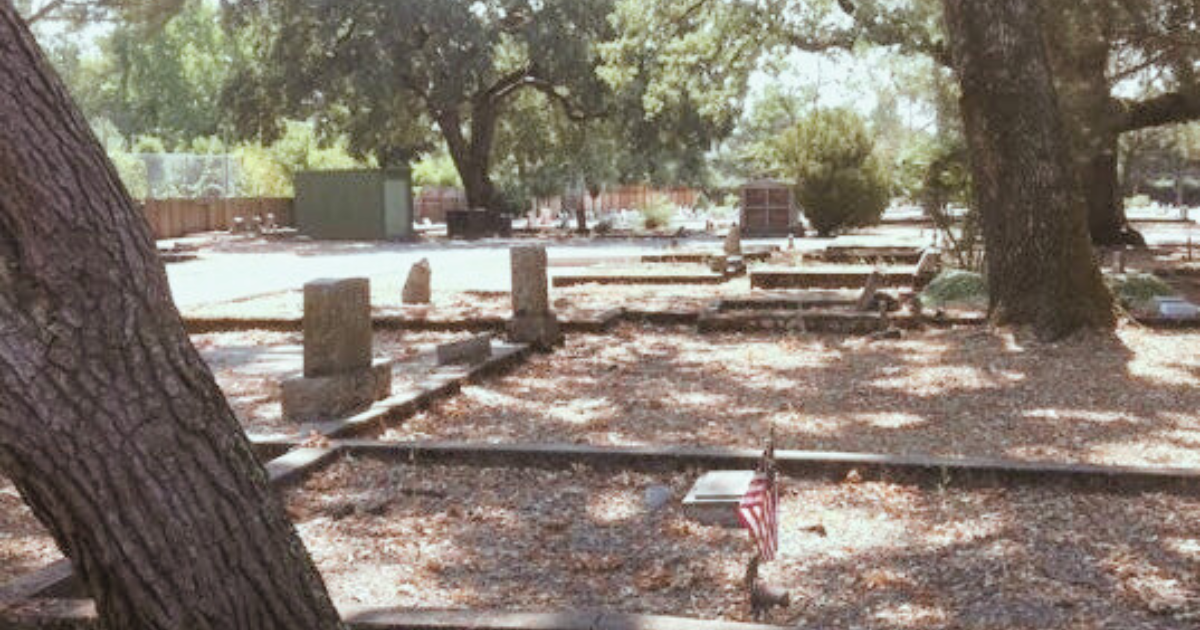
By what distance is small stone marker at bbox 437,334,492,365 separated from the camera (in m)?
9.54

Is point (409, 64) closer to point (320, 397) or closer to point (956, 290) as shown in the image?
point (956, 290)

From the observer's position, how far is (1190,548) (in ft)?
15.8

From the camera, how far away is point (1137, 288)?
13219mm

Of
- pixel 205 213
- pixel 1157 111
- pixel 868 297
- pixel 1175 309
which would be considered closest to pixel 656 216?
pixel 205 213

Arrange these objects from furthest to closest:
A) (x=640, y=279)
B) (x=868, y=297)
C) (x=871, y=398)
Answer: (x=640, y=279) → (x=868, y=297) → (x=871, y=398)

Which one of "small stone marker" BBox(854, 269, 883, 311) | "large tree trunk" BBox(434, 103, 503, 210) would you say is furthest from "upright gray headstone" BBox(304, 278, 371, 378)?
"large tree trunk" BBox(434, 103, 503, 210)

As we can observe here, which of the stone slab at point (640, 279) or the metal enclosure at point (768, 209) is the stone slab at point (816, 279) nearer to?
the stone slab at point (640, 279)

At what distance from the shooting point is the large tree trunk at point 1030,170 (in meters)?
10.5

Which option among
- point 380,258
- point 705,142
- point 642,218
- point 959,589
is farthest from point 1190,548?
point 642,218

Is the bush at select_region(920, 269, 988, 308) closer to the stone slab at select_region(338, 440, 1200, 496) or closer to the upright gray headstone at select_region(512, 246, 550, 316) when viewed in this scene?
the upright gray headstone at select_region(512, 246, 550, 316)

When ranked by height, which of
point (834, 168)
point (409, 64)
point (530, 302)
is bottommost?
point (530, 302)

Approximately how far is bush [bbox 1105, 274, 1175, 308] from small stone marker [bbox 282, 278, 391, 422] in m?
8.31

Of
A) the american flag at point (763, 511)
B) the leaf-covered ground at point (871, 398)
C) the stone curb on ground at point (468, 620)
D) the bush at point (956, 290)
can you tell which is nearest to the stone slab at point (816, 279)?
the bush at point (956, 290)

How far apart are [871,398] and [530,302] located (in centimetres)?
352
